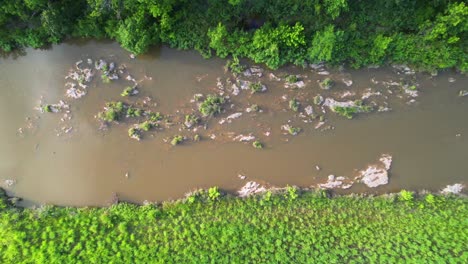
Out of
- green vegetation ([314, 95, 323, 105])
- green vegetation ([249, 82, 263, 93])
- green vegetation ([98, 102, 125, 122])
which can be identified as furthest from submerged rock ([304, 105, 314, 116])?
green vegetation ([98, 102, 125, 122])

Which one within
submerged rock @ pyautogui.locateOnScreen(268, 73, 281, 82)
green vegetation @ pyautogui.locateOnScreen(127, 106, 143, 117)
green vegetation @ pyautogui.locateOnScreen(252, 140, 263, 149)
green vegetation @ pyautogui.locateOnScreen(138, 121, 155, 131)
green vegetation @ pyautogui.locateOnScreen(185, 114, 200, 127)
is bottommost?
green vegetation @ pyautogui.locateOnScreen(252, 140, 263, 149)

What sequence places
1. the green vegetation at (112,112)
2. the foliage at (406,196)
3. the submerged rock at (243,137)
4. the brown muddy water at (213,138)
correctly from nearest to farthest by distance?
1. the foliage at (406,196)
2. the green vegetation at (112,112)
3. the brown muddy water at (213,138)
4. the submerged rock at (243,137)

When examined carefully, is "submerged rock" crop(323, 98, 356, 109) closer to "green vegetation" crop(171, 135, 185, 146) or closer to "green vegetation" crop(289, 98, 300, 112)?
"green vegetation" crop(289, 98, 300, 112)

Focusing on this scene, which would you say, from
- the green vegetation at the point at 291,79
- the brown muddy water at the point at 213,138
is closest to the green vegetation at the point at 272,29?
the green vegetation at the point at 291,79

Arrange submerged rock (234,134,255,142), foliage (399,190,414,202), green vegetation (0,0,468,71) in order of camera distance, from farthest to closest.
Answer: submerged rock (234,134,255,142) < foliage (399,190,414,202) < green vegetation (0,0,468,71)

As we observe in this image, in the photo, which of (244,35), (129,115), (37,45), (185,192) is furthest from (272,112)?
(37,45)

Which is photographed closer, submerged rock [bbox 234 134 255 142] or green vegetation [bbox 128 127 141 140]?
green vegetation [bbox 128 127 141 140]

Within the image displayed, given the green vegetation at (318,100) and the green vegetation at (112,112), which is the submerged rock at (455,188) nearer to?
the green vegetation at (318,100)
